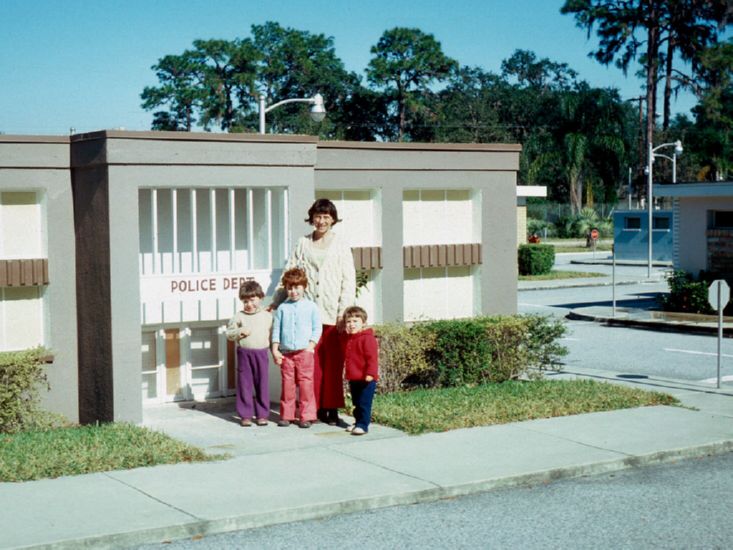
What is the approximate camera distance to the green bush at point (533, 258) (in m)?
36.9

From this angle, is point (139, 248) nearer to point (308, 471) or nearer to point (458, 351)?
point (308, 471)

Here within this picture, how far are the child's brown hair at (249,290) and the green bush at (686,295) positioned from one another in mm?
14830

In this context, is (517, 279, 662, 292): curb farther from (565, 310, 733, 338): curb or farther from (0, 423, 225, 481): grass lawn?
(0, 423, 225, 481): grass lawn

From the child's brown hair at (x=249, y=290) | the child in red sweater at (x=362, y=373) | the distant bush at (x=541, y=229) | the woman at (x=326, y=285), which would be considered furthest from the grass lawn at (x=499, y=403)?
the distant bush at (x=541, y=229)

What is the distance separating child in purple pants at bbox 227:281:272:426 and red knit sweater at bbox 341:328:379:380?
100 centimetres

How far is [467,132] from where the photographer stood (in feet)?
272

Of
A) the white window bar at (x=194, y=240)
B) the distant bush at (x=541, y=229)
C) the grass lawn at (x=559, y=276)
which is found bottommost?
the grass lawn at (x=559, y=276)

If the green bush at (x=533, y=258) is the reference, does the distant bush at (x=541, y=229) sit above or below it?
above

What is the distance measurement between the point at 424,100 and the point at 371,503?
249ft

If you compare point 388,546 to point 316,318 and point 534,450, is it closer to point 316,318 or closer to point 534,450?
point 534,450

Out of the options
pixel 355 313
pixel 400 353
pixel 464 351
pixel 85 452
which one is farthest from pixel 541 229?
pixel 85 452

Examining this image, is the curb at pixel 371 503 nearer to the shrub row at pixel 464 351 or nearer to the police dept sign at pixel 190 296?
the shrub row at pixel 464 351

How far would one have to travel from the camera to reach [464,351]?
42.4 feet

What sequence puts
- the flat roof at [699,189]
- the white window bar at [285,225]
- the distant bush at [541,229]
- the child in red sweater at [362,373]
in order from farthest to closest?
the distant bush at [541,229]
the flat roof at [699,189]
the white window bar at [285,225]
the child in red sweater at [362,373]
